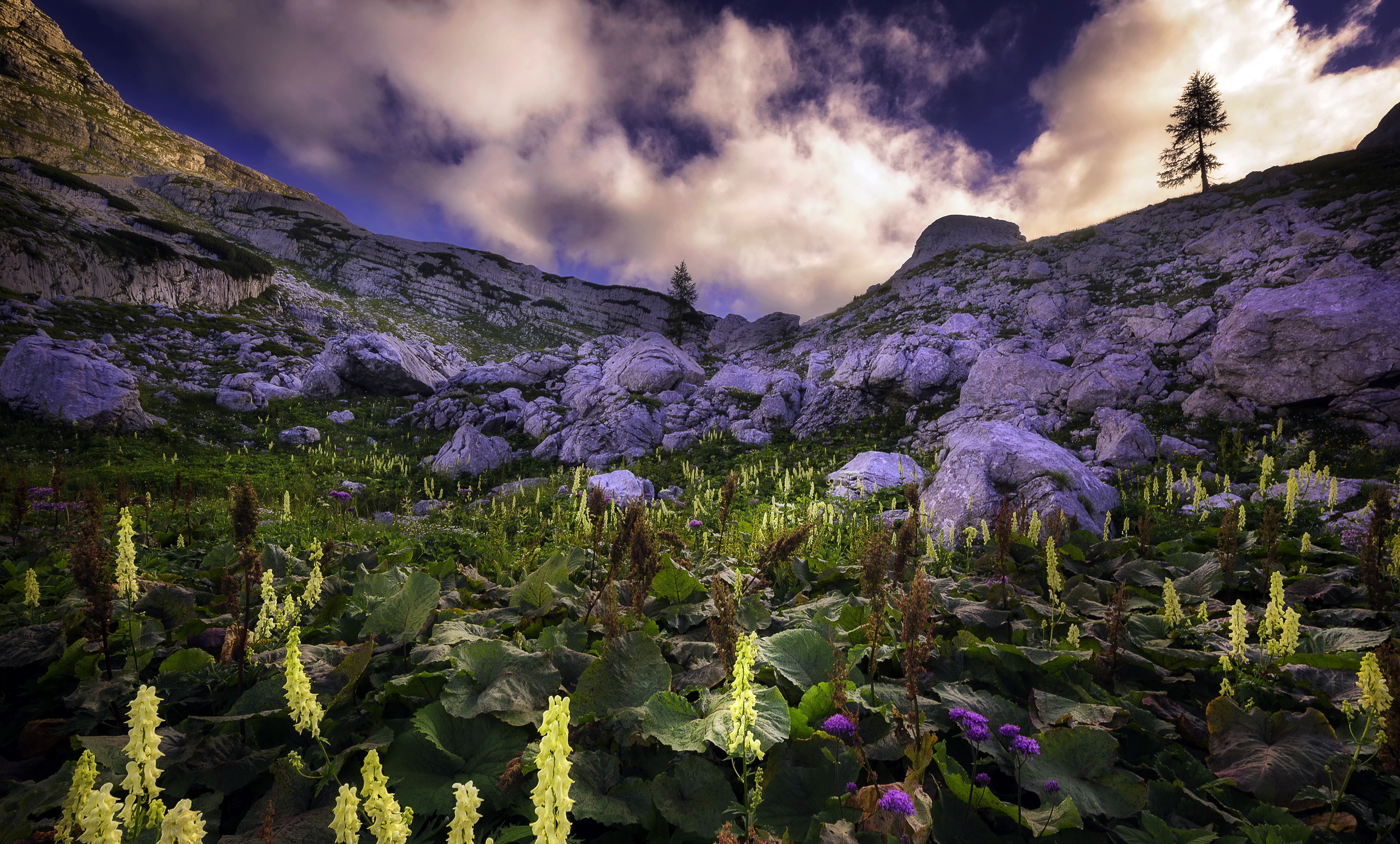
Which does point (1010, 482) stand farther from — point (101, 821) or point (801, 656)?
point (101, 821)

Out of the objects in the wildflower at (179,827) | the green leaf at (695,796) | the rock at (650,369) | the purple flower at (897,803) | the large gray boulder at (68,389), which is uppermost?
the rock at (650,369)

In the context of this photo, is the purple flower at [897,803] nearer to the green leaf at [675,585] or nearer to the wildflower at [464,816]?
the wildflower at [464,816]

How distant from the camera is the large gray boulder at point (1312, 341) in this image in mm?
13258

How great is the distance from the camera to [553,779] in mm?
1168

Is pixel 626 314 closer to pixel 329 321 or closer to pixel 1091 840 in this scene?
pixel 329 321

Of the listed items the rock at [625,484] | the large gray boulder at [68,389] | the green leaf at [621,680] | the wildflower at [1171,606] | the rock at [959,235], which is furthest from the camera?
the rock at [959,235]

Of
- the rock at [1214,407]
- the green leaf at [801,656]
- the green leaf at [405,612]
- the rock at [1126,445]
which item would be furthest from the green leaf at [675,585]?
the rock at [1214,407]

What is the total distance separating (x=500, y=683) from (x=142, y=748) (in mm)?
1077

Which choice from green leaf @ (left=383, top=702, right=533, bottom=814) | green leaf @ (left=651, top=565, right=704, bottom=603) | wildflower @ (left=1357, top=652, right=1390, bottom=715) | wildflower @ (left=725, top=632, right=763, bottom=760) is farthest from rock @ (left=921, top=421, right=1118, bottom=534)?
green leaf @ (left=383, top=702, right=533, bottom=814)

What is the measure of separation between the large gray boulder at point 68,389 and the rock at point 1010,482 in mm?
24824

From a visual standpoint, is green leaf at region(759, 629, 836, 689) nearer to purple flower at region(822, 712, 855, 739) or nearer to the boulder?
purple flower at region(822, 712, 855, 739)

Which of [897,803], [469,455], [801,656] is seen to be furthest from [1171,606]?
[469,455]

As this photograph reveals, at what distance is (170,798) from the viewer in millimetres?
1863

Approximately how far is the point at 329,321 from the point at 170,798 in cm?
6560
